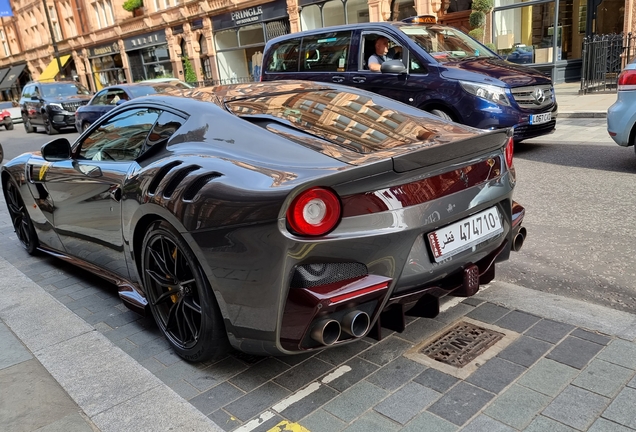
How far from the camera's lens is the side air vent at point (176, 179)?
2746 millimetres

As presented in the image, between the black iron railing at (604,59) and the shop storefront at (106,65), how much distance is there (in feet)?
100

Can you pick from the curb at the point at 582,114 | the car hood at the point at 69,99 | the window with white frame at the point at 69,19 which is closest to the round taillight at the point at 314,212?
the curb at the point at 582,114

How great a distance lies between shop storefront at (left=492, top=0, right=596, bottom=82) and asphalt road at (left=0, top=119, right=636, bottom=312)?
8.57 meters

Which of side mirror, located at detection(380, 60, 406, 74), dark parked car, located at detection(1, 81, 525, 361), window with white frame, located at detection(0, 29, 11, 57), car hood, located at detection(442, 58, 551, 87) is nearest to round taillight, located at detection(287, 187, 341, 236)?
dark parked car, located at detection(1, 81, 525, 361)

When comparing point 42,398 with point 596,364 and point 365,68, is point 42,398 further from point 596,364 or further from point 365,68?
point 365,68

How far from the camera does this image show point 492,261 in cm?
297

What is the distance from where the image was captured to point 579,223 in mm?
4820

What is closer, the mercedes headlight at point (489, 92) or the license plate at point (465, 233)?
the license plate at point (465, 233)

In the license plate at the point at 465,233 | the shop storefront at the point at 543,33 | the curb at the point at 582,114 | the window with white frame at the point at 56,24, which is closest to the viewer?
the license plate at the point at 465,233

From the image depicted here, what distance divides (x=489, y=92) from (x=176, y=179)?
579 centimetres

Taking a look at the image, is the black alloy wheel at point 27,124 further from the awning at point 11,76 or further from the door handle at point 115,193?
the awning at point 11,76

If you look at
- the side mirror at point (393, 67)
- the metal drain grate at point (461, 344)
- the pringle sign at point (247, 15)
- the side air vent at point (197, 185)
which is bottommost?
the metal drain grate at point (461, 344)

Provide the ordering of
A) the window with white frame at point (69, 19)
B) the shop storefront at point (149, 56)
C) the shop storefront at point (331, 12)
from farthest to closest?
the window with white frame at point (69, 19)
the shop storefront at point (149, 56)
the shop storefront at point (331, 12)

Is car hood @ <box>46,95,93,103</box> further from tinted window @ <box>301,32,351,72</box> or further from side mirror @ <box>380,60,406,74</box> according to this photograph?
side mirror @ <box>380,60,406,74</box>
